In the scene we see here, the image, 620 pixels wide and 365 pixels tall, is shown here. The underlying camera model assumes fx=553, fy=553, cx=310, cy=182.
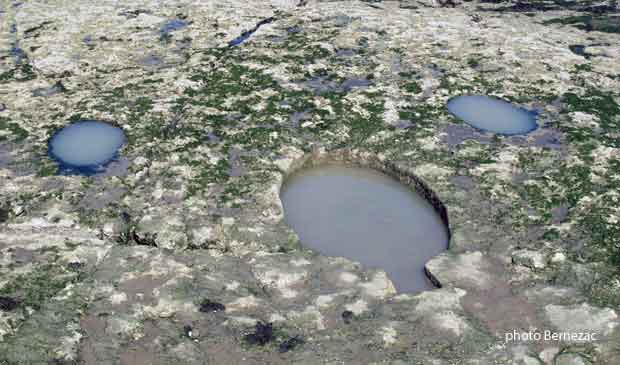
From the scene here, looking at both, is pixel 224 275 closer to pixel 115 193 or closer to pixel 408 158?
pixel 115 193

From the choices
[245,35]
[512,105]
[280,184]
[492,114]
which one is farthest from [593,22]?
[280,184]

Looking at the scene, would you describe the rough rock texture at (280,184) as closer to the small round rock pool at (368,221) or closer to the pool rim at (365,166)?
→ the pool rim at (365,166)

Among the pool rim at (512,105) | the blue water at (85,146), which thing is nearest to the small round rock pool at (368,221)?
the pool rim at (512,105)

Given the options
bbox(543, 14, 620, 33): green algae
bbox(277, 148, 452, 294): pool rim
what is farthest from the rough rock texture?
bbox(543, 14, 620, 33): green algae

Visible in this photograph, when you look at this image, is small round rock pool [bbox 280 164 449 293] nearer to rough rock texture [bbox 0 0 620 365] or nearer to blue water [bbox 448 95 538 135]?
rough rock texture [bbox 0 0 620 365]

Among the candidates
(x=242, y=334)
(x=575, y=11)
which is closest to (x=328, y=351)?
(x=242, y=334)

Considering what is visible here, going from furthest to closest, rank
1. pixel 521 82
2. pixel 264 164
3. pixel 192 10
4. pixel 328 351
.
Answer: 1. pixel 192 10
2. pixel 521 82
3. pixel 264 164
4. pixel 328 351

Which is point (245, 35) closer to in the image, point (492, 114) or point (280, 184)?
point (492, 114)
